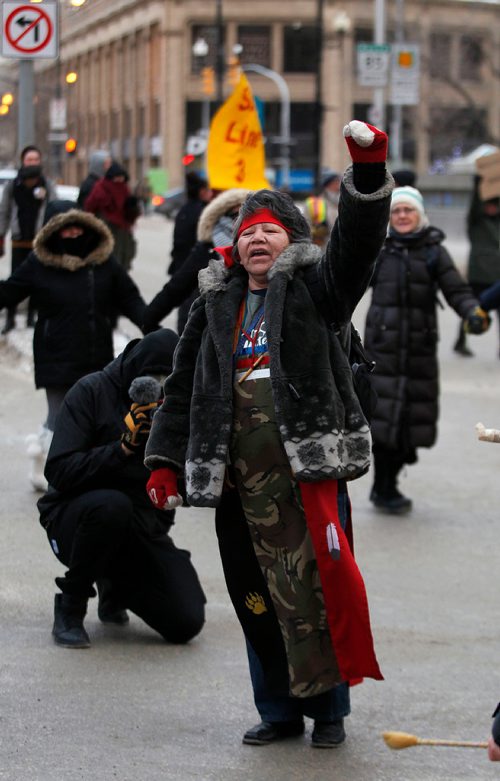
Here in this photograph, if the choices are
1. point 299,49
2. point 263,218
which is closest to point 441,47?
point 299,49

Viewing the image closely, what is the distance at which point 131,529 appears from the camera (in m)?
6.27

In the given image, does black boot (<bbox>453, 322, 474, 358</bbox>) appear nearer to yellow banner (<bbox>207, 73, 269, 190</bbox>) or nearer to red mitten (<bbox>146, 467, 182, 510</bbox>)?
yellow banner (<bbox>207, 73, 269, 190</bbox>)

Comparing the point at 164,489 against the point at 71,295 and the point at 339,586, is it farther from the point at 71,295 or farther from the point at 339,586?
the point at 71,295

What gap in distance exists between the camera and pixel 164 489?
5031mm

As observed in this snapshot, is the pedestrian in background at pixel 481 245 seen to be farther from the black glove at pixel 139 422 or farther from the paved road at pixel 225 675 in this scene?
the black glove at pixel 139 422

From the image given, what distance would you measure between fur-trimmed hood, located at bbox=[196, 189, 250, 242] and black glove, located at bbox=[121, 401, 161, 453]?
8.94 feet

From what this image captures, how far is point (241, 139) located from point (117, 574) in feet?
20.8

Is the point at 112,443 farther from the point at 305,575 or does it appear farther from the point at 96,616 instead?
the point at 305,575

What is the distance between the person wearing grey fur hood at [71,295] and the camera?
8.45m

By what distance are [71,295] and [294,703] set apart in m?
3.91

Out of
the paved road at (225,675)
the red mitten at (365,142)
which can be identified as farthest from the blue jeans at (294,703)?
the red mitten at (365,142)

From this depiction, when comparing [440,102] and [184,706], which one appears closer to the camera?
[184,706]

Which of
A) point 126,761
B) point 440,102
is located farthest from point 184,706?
point 440,102

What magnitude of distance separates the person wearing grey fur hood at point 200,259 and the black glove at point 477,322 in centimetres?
140
